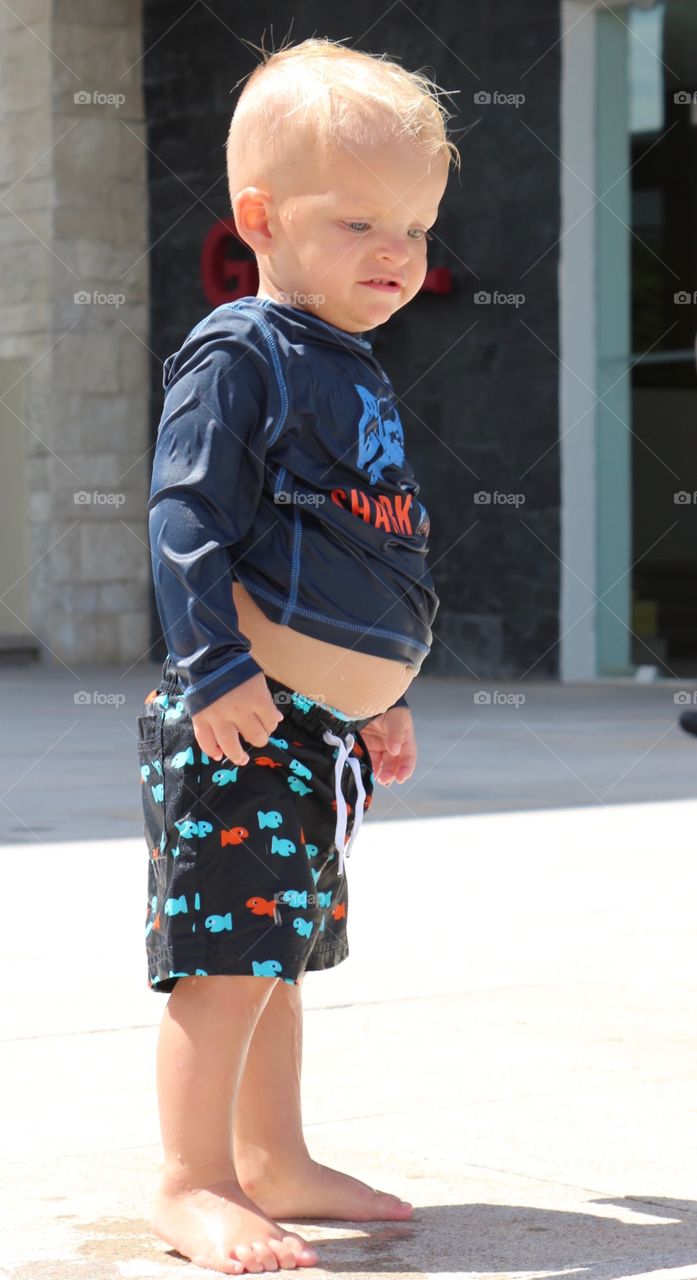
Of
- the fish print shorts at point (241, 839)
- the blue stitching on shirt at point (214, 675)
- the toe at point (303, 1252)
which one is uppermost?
the blue stitching on shirt at point (214, 675)

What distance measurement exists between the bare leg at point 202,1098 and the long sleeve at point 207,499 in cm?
38

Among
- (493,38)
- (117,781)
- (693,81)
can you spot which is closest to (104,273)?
(493,38)

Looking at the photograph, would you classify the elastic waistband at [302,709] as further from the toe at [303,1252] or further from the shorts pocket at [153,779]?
the toe at [303,1252]

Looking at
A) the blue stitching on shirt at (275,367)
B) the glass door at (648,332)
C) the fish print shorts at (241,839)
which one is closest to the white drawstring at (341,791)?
the fish print shorts at (241,839)

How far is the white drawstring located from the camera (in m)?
2.67

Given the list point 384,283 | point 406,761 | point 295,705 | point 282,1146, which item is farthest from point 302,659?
point 282,1146

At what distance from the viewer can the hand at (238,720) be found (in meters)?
2.51

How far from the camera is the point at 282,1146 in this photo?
274 cm

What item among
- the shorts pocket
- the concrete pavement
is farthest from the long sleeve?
the concrete pavement

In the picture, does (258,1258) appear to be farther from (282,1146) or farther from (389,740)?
(389,740)

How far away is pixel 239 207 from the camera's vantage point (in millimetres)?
2762

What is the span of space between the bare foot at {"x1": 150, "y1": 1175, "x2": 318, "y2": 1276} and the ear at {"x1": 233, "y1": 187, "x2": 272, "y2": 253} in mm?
1240

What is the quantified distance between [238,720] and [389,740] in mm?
436

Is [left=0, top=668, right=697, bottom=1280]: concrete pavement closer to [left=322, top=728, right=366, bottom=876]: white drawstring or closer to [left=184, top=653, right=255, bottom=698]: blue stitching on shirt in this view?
[left=322, top=728, right=366, bottom=876]: white drawstring
